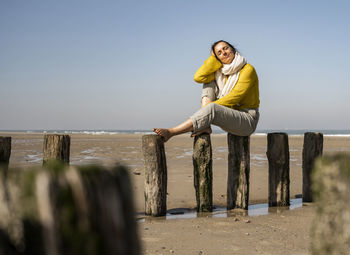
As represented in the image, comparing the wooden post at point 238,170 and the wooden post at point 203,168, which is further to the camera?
the wooden post at point 238,170

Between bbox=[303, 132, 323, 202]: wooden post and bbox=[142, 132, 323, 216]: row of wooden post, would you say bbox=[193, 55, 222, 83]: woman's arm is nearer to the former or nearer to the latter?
bbox=[142, 132, 323, 216]: row of wooden post

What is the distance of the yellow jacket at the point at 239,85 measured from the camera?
15.0 feet

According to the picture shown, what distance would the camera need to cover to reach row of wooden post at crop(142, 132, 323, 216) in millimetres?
4242

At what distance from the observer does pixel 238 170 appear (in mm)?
4523

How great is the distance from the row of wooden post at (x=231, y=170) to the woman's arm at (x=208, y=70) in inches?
32.8

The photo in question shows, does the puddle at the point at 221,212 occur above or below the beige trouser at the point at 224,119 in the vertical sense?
below

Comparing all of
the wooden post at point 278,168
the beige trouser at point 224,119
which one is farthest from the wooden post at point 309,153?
the beige trouser at point 224,119

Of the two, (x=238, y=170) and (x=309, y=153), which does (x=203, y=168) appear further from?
(x=309, y=153)

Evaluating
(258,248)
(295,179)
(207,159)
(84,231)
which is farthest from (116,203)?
(295,179)

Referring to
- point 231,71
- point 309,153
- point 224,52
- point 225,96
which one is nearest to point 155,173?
point 225,96

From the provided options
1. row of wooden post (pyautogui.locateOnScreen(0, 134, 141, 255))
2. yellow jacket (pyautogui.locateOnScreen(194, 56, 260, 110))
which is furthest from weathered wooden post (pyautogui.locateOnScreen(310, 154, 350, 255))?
yellow jacket (pyautogui.locateOnScreen(194, 56, 260, 110))

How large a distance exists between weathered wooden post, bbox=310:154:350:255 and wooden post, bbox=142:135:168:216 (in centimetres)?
314

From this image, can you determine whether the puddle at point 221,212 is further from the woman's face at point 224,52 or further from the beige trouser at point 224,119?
the woman's face at point 224,52

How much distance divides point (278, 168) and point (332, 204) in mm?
3835
